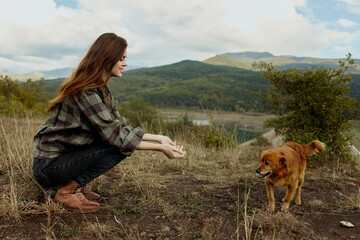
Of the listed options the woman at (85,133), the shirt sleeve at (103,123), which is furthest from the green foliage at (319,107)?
the shirt sleeve at (103,123)

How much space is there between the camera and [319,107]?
5668mm

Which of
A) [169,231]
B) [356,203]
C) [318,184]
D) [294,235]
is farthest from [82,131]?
[318,184]

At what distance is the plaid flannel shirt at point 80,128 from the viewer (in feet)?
7.79

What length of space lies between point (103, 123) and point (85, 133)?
286 millimetres

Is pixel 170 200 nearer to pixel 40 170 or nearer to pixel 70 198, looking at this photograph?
pixel 70 198

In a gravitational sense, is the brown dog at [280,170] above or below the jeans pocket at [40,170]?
below

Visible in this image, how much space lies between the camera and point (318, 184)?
4.32 m

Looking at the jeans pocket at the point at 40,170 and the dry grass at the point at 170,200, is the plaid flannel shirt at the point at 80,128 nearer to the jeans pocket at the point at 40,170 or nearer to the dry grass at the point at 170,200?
the jeans pocket at the point at 40,170

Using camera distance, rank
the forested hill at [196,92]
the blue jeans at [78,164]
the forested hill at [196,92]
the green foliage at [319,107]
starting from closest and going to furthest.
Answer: the blue jeans at [78,164] < the green foliage at [319,107] < the forested hill at [196,92] < the forested hill at [196,92]

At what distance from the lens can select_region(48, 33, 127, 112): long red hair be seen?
2.39 m

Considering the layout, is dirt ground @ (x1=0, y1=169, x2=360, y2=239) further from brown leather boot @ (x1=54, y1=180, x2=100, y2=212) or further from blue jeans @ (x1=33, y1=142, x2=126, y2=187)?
blue jeans @ (x1=33, y1=142, x2=126, y2=187)

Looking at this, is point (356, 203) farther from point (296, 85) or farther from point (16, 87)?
point (16, 87)

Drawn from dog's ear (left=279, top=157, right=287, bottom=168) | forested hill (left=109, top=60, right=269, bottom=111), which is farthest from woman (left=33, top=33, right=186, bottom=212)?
forested hill (left=109, top=60, right=269, bottom=111)

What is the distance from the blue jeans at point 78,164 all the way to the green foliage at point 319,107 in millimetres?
4441
